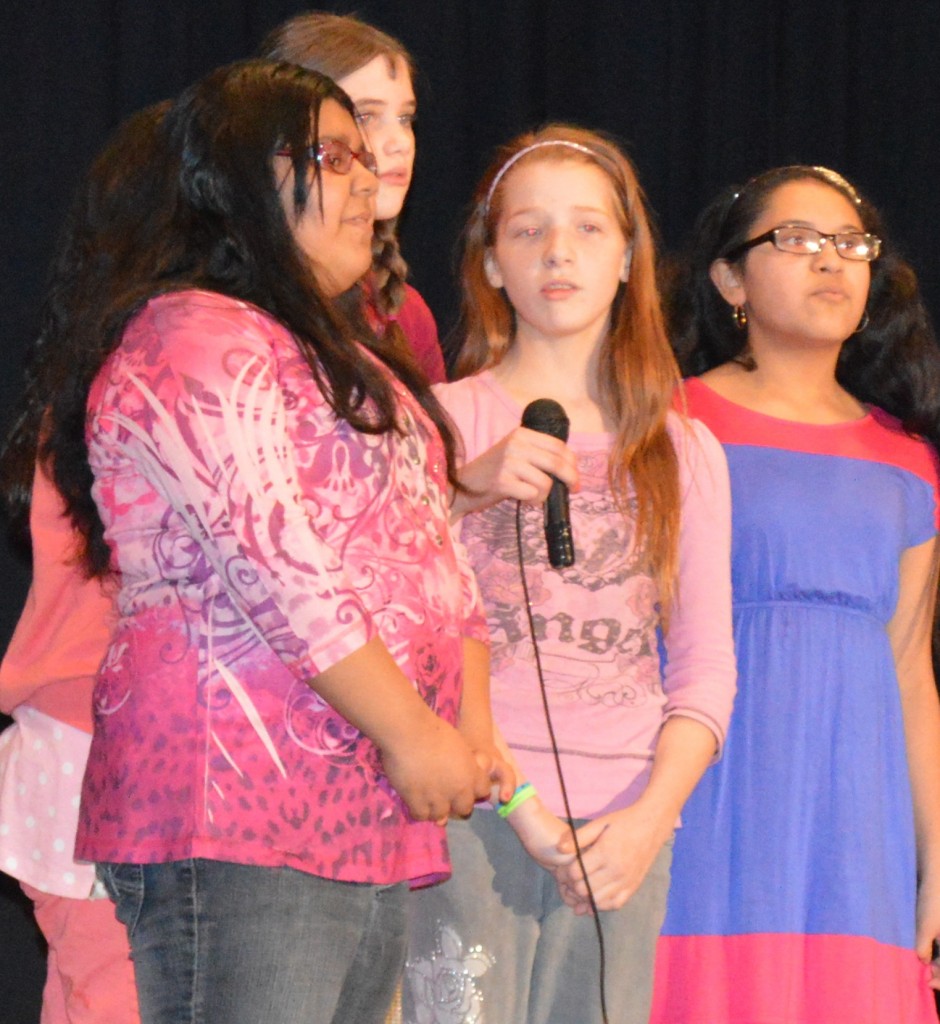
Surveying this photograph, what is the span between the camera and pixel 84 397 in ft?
4.92

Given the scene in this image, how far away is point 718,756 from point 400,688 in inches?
29.7

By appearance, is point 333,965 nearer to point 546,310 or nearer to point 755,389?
point 546,310

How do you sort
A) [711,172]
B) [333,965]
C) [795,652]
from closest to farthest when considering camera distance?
[333,965], [795,652], [711,172]

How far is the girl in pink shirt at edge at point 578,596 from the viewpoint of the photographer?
5.84 ft

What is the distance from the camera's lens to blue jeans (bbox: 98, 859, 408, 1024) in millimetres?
1286

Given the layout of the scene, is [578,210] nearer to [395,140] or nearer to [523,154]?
[523,154]

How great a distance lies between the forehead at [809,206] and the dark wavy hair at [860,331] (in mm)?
37

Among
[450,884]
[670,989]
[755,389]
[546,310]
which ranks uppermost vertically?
[546,310]

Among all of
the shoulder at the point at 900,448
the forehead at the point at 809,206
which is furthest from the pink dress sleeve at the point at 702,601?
the forehead at the point at 809,206

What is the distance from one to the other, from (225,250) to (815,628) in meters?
1.12

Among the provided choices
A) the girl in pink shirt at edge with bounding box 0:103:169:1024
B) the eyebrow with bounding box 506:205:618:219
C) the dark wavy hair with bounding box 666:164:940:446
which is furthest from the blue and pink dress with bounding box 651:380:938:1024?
the girl in pink shirt at edge with bounding box 0:103:169:1024

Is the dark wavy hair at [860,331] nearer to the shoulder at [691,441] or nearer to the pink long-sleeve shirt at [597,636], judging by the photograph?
the shoulder at [691,441]

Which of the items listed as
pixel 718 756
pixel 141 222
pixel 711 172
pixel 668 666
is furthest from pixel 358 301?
pixel 711 172

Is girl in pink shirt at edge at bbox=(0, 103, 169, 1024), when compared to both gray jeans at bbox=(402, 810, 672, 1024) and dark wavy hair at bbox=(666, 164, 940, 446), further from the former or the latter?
dark wavy hair at bbox=(666, 164, 940, 446)
